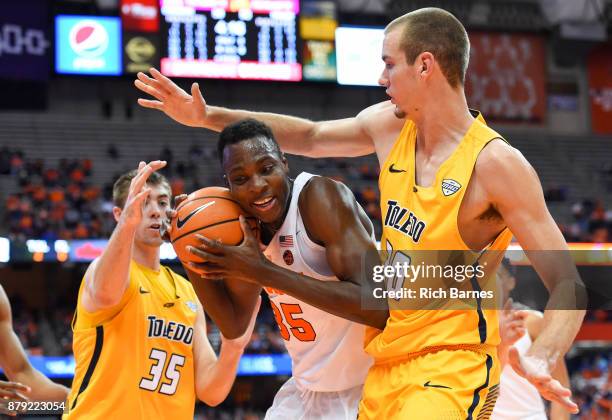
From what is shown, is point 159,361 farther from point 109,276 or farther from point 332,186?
point 332,186

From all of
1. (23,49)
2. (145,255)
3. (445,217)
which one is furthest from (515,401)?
(23,49)

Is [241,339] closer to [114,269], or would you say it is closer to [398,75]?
[114,269]

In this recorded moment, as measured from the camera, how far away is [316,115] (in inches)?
912

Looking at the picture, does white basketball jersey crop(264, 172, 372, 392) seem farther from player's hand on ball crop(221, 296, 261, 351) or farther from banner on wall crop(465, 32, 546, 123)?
banner on wall crop(465, 32, 546, 123)

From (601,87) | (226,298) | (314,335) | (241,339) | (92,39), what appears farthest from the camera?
(601,87)

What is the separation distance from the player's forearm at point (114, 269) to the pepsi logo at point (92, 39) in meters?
16.0

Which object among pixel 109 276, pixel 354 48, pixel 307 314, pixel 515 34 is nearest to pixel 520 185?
pixel 307 314

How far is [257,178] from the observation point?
3.48 m

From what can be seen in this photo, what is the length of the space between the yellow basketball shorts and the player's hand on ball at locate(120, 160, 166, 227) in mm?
1461

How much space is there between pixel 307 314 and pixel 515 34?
74.7 feet

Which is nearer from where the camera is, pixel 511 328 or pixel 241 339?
pixel 241 339

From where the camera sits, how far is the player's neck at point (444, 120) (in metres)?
3.39

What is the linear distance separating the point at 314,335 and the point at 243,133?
921 mm

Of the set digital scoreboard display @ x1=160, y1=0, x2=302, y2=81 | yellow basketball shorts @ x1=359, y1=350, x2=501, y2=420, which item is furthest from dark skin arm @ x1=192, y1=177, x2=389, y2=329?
digital scoreboard display @ x1=160, y1=0, x2=302, y2=81
